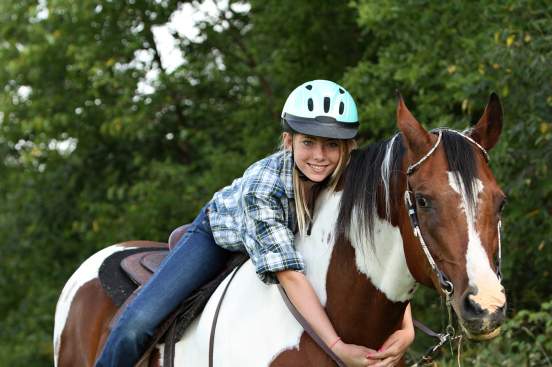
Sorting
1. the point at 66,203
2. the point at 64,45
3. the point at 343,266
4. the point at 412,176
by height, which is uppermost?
the point at 64,45

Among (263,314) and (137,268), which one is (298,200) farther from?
(137,268)

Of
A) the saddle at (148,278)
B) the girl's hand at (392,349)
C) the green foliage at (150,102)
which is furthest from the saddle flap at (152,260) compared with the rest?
the green foliage at (150,102)

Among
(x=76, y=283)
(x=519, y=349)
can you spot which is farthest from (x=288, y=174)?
(x=519, y=349)

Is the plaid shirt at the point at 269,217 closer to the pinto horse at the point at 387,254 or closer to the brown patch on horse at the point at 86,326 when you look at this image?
the pinto horse at the point at 387,254

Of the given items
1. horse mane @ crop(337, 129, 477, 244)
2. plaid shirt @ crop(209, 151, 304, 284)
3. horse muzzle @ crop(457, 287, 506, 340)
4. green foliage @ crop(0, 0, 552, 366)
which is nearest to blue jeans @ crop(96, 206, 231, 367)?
plaid shirt @ crop(209, 151, 304, 284)

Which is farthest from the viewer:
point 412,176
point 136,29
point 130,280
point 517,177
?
point 136,29

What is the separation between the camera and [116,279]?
Answer: 497 centimetres

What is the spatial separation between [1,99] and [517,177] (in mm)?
8775

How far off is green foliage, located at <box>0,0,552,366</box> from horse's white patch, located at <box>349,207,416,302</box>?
17.8 feet

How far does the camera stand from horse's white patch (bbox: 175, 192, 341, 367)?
11.6 ft

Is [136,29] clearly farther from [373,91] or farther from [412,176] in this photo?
[412,176]

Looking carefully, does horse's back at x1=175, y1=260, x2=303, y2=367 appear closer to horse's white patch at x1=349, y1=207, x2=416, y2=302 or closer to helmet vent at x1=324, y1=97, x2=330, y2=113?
horse's white patch at x1=349, y1=207, x2=416, y2=302

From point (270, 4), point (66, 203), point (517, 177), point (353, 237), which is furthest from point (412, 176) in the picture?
point (66, 203)

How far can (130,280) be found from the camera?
16.1 feet
